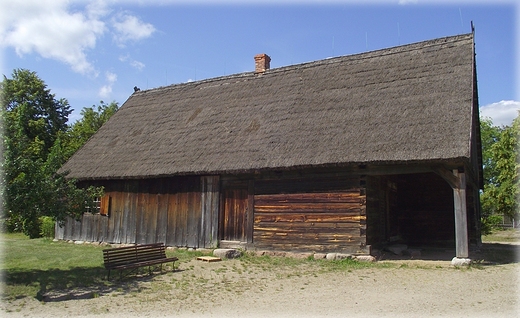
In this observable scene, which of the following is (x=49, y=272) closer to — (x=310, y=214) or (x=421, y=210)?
(x=310, y=214)

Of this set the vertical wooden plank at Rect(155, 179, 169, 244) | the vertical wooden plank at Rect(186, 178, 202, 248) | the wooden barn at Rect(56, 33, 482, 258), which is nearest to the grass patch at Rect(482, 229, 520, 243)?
the wooden barn at Rect(56, 33, 482, 258)

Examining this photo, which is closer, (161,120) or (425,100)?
(425,100)

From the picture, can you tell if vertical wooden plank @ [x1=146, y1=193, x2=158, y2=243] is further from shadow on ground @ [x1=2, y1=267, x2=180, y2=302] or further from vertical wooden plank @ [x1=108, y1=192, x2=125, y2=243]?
shadow on ground @ [x1=2, y1=267, x2=180, y2=302]

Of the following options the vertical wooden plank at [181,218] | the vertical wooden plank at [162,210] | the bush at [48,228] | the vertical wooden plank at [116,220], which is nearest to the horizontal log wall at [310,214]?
the vertical wooden plank at [181,218]

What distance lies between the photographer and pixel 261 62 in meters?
18.4

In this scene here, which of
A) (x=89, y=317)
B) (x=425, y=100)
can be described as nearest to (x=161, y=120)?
(x=425, y=100)

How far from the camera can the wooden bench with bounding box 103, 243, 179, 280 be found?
926 cm

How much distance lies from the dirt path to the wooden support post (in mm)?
544

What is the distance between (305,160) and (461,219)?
168 inches

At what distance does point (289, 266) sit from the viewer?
36.7ft

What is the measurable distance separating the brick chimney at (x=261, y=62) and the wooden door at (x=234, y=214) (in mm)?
6416

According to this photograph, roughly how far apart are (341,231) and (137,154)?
840 cm

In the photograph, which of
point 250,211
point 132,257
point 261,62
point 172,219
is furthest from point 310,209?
point 261,62

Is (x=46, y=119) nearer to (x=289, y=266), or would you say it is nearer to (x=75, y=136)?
(x=75, y=136)
